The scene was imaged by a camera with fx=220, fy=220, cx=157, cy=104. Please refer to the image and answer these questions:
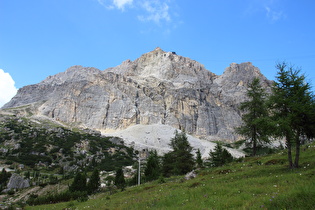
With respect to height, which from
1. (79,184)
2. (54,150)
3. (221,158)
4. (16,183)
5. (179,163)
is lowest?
(16,183)

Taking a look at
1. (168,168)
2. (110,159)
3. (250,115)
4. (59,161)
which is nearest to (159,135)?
(110,159)

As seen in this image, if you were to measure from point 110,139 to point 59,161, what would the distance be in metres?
52.8

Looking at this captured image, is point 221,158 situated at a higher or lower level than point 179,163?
higher

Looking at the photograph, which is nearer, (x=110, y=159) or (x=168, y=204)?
(x=168, y=204)

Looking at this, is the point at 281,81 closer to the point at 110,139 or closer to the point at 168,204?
the point at 168,204

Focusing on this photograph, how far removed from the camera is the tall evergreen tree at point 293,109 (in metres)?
15.4

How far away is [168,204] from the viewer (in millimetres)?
10430

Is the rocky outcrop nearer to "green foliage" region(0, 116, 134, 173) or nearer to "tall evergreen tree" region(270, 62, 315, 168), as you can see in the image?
"green foliage" region(0, 116, 134, 173)

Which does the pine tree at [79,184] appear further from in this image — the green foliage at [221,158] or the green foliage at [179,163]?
the green foliage at [221,158]

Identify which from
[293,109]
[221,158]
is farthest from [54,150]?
[293,109]

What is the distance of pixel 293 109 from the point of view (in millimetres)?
15688

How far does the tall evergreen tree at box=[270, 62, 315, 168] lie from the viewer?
15.4 meters

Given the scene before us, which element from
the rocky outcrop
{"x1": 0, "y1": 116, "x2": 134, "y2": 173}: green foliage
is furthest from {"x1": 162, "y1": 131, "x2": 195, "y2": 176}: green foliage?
{"x1": 0, "y1": 116, "x2": 134, "y2": 173}: green foliage

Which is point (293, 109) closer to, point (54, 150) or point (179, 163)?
point (179, 163)
